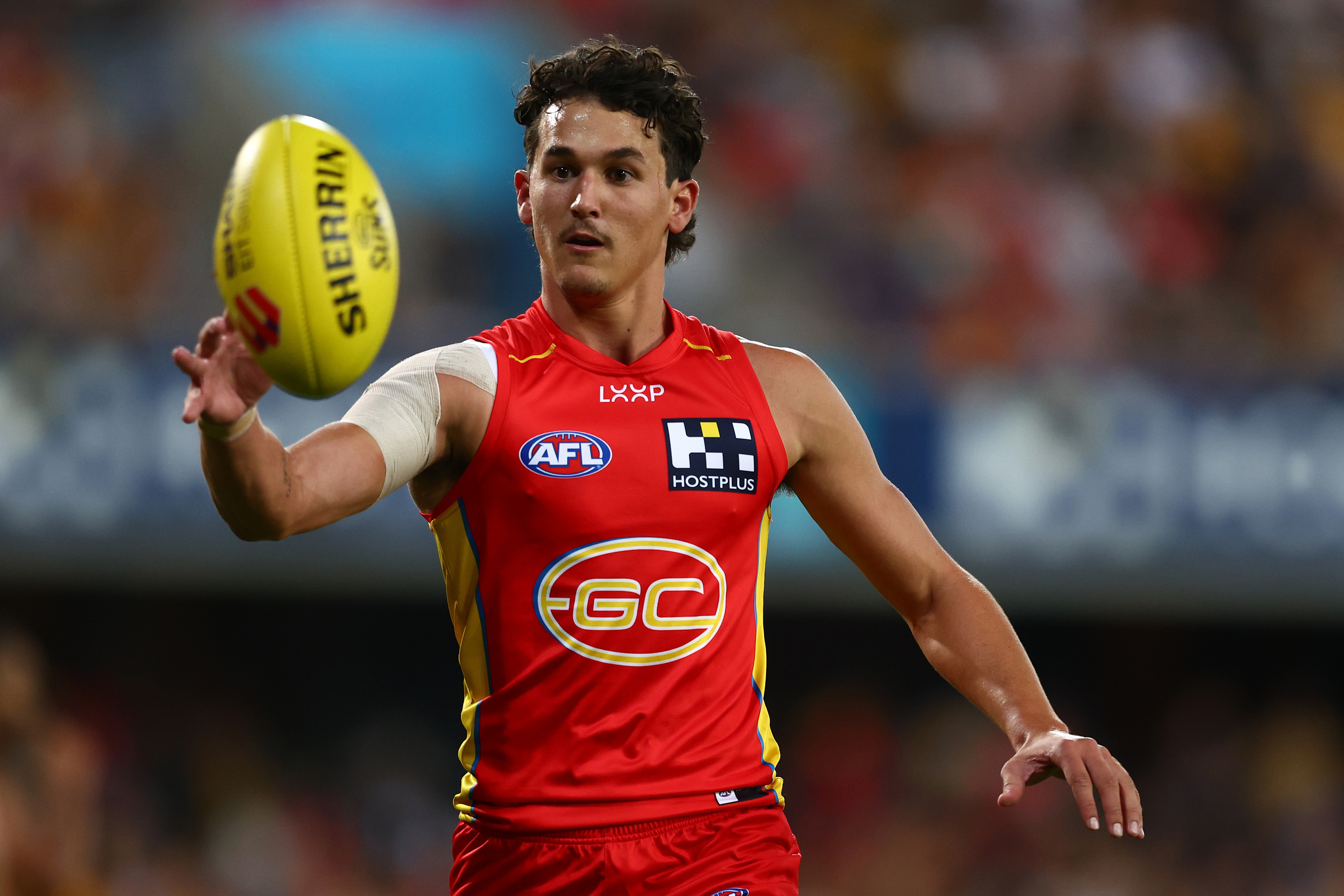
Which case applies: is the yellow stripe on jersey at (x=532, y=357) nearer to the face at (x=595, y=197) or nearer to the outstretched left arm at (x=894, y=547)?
the face at (x=595, y=197)

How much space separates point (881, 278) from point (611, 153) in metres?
6.36

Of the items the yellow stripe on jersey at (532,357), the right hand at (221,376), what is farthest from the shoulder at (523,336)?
the right hand at (221,376)

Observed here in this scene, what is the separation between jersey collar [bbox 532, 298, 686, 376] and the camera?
3486 millimetres

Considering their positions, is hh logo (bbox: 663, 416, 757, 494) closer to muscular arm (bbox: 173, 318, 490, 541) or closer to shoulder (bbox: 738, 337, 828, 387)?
shoulder (bbox: 738, 337, 828, 387)

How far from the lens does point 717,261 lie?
981 cm

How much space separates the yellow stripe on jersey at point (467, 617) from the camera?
11.0ft

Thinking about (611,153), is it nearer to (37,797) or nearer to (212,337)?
(212,337)

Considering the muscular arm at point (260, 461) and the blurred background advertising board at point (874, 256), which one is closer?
the muscular arm at point (260, 461)

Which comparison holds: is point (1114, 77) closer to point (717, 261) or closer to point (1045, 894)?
point (717, 261)

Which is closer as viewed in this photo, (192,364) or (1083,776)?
(192,364)

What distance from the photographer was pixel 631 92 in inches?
138

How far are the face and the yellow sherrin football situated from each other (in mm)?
533

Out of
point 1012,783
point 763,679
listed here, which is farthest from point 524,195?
point 1012,783

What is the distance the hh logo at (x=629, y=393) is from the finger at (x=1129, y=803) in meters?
1.21
